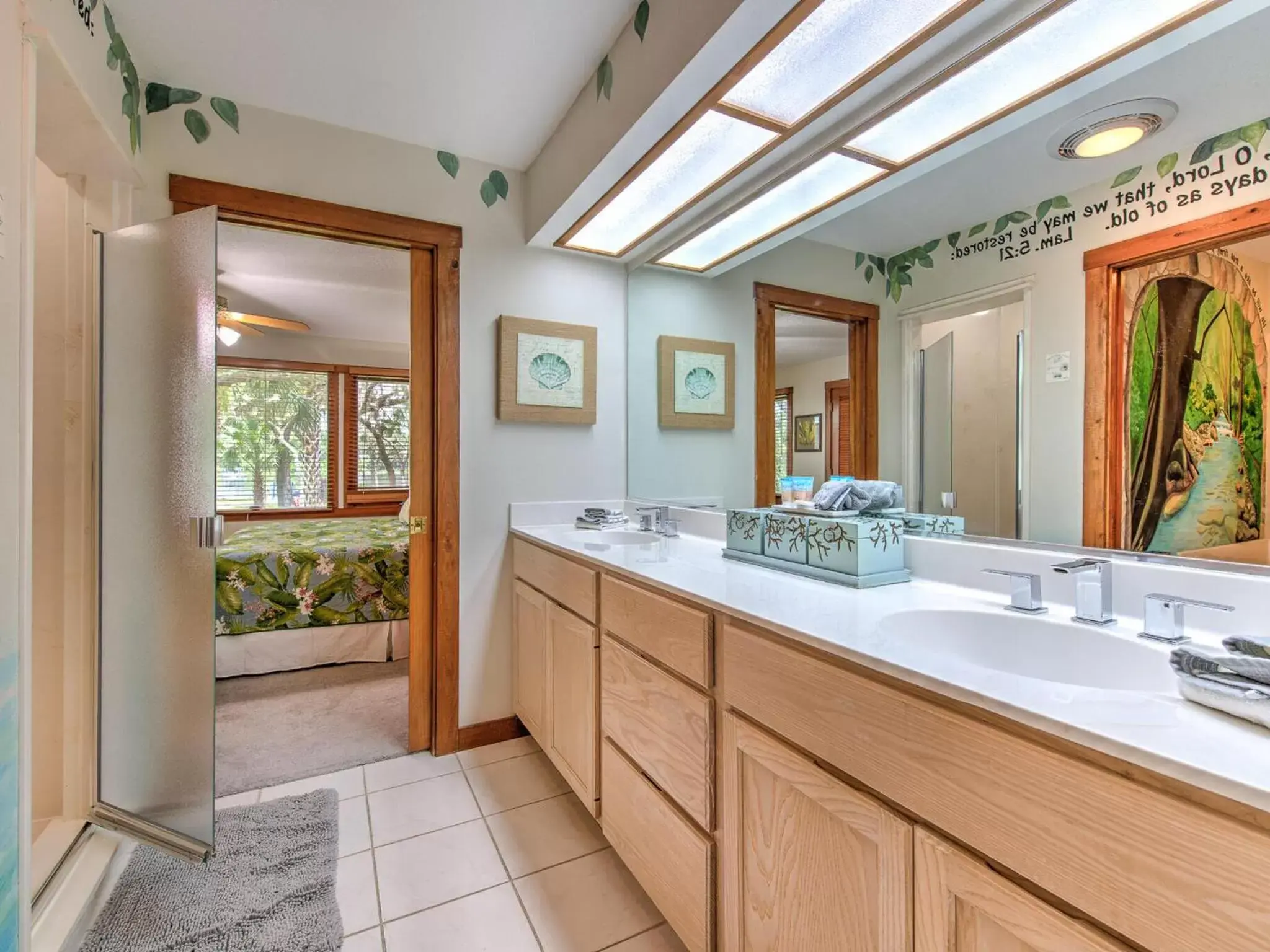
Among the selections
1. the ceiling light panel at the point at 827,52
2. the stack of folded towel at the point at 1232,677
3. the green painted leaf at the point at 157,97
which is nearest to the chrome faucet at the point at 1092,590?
the stack of folded towel at the point at 1232,677

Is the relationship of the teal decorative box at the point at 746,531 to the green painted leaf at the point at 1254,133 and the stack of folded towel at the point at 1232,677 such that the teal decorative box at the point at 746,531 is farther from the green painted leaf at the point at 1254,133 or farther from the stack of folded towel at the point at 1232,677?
the green painted leaf at the point at 1254,133

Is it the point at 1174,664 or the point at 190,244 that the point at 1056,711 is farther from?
Result: the point at 190,244

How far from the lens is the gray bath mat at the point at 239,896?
4.50ft

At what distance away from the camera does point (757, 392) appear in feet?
6.11

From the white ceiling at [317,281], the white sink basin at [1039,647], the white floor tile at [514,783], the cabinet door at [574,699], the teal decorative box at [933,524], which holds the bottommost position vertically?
the white floor tile at [514,783]

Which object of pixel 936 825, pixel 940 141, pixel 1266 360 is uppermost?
pixel 940 141

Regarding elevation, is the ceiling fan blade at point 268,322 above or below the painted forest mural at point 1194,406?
above

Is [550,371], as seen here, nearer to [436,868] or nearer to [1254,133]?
[436,868]

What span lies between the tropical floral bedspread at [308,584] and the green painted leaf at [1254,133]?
3.20 m

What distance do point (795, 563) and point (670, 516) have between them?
0.93 m

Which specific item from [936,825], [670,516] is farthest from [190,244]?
[936,825]

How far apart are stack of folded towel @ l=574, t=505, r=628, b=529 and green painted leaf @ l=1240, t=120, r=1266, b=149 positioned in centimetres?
200

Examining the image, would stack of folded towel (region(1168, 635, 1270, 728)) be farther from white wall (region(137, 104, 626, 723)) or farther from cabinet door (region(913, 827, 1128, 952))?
white wall (region(137, 104, 626, 723))

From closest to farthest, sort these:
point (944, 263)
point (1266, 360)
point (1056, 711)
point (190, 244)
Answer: point (1056, 711) → point (1266, 360) → point (944, 263) → point (190, 244)
